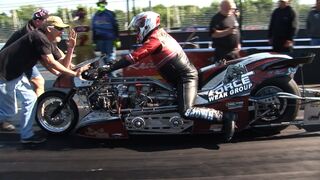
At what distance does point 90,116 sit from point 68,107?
1.65ft

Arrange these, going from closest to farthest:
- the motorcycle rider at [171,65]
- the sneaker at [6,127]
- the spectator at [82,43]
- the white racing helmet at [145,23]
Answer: the motorcycle rider at [171,65], the white racing helmet at [145,23], the sneaker at [6,127], the spectator at [82,43]

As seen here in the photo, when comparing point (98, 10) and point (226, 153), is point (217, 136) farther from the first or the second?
point (98, 10)

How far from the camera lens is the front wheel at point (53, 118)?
745 cm

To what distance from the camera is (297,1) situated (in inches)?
665

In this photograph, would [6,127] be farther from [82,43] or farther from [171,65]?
[82,43]

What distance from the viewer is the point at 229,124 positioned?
22.1ft

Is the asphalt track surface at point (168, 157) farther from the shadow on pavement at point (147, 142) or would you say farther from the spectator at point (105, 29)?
the spectator at point (105, 29)

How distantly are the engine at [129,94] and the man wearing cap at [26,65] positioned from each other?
0.40 m

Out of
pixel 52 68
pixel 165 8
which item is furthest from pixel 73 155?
pixel 165 8

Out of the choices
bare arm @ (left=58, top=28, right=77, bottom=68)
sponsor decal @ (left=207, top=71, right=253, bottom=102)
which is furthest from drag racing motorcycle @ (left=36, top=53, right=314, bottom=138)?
bare arm @ (left=58, top=28, right=77, bottom=68)

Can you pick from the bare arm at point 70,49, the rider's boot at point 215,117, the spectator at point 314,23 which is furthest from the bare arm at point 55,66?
the spectator at point 314,23

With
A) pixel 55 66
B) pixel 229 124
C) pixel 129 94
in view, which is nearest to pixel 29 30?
pixel 55 66

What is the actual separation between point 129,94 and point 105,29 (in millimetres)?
4281

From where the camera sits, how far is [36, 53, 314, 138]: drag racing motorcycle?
693 centimetres
